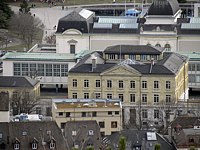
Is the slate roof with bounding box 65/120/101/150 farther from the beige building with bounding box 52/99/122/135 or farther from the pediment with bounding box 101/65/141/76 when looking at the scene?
the pediment with bounding box 101/65/141/76

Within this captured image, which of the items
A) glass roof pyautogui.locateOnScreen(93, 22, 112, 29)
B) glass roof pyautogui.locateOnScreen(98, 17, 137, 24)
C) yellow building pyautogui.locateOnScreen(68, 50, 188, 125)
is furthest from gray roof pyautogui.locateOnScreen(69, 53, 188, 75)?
glass roof pyautogui.locateOnScreen(98, 17, 137, 24)

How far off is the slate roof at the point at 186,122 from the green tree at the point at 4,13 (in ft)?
111

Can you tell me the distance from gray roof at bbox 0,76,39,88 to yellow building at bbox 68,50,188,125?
6.53 ft

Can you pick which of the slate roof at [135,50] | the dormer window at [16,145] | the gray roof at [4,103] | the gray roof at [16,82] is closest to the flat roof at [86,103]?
the gray roof at [4,103]

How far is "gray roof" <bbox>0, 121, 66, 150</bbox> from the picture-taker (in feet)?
171

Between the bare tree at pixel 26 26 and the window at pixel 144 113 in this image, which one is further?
the bare tree at pixel 26 26

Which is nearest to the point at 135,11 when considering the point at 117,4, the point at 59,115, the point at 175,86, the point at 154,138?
the point at 117,4

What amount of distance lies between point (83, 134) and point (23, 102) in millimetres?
11070

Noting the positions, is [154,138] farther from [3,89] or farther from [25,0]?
[25,0]

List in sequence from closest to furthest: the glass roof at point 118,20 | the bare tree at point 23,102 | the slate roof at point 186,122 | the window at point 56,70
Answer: the slate roof at point 186,122 < the bare tree at point 23,102 < the window at point 56,70 < the glass roof at point 118,20

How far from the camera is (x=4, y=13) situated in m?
91.3

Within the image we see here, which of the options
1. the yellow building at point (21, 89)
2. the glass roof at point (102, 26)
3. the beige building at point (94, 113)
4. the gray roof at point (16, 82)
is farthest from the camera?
the glass roof at point (102, 26)

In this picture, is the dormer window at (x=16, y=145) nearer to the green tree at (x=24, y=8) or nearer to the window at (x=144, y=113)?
the window at (x=144, y=113)

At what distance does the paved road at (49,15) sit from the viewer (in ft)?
302
